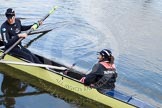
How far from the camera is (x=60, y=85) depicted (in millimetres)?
12266

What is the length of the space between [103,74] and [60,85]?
235 centimetres

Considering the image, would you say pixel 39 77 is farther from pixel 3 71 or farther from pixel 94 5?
pixel 94 5

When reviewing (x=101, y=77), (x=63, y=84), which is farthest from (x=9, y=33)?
(x=101, y=77)

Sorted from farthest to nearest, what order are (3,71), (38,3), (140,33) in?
(38,3) → (140,33) → (3,71)

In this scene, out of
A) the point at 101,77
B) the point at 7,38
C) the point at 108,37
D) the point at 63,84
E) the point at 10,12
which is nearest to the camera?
the point at 101,77

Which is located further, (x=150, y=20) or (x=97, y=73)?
(x=150, y=20)

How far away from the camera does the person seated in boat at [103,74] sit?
10555mm

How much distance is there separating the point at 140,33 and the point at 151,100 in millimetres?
9818

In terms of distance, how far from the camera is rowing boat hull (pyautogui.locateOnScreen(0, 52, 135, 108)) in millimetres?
11016

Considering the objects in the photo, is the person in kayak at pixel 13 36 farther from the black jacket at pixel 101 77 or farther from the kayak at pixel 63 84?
the black jacket at pixel 101 77

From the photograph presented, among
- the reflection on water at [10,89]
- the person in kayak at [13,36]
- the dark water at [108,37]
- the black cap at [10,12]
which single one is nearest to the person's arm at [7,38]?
the person in kayak at [13,36]

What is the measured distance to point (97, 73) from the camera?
10.7m

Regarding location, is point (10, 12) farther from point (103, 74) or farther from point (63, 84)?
point (103, 74)

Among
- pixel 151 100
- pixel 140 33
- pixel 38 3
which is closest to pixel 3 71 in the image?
pixel 151 100
